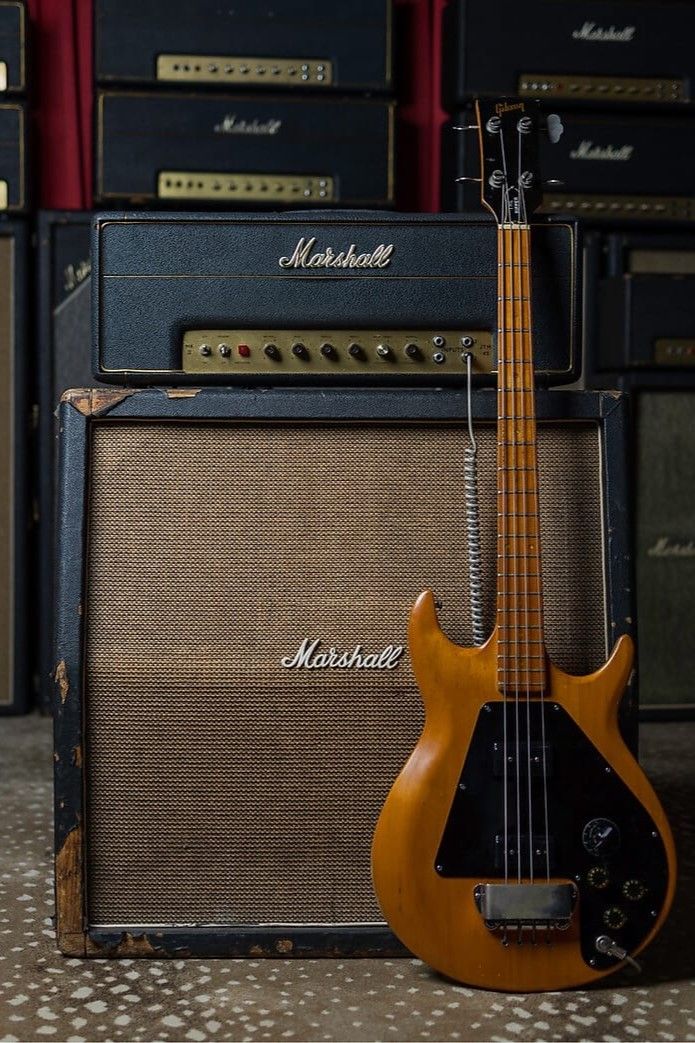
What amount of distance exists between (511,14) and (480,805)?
1651 mm

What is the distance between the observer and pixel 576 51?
2352 millimetres

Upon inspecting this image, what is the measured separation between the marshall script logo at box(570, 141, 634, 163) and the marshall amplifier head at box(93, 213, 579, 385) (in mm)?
1165

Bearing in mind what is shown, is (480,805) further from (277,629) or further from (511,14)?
(511,14)

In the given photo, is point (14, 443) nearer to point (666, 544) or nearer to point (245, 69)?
point (245, 69)

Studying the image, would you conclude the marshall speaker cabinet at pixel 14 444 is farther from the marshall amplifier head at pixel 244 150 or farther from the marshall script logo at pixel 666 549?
the marshall script logo at pixel 666 549

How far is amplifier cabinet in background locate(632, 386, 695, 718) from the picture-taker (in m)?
2.35

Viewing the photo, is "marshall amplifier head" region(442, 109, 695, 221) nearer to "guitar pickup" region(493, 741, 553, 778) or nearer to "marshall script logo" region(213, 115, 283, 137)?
"marshall script logo" region(213, 115, 283, 137)

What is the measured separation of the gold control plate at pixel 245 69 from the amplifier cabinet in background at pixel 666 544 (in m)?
0.83

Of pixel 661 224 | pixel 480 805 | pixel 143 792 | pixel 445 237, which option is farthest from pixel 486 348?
pixel 661 224

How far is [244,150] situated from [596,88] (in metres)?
0.65

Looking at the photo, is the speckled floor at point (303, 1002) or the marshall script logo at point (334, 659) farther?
the marshall script logo at point (334, 659)

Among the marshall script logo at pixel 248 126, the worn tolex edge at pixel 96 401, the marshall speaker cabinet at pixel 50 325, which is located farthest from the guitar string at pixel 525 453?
the marshall speaker cabinet at pixel 50 325

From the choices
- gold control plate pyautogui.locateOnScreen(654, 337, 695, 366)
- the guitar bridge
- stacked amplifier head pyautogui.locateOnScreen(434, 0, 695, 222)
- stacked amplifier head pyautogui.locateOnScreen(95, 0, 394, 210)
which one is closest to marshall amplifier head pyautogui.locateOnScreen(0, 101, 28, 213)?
stacked amplifier head pyautogui.locateOnScreen(95, 0, 394, 210)

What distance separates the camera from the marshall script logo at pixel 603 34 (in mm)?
2348
